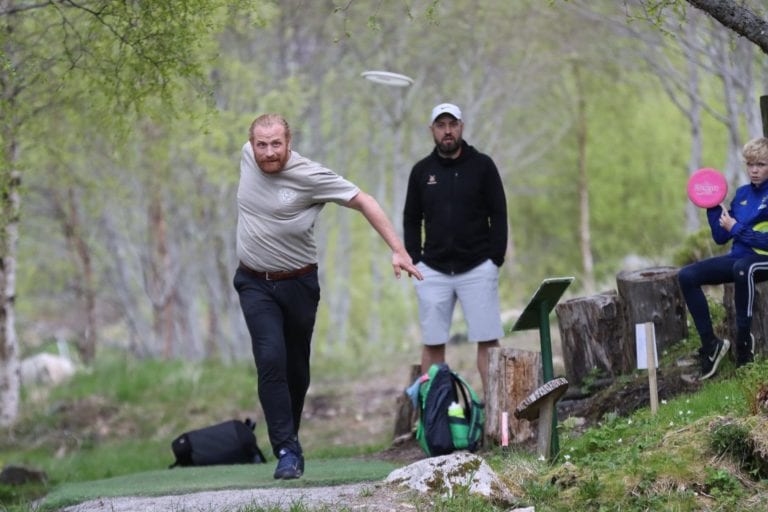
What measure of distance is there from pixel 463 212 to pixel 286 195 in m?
1.92

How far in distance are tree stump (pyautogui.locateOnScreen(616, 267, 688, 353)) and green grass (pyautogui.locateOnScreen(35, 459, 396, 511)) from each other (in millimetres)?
2307

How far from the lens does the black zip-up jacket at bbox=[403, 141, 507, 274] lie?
34.0ft

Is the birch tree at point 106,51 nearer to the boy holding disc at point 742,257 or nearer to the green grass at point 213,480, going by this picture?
the green grass at point 213,480

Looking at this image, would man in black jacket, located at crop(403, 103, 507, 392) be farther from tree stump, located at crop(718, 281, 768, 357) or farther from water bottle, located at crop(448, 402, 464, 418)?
tree stump, located at crop(718, 281, 768, 357)

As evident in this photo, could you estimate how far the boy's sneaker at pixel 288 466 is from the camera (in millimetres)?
8820

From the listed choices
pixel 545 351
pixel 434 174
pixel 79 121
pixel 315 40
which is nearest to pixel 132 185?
pixel 315 40

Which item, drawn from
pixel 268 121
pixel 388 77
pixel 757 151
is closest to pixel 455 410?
pixel 268 121

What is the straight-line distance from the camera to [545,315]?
27.7ft

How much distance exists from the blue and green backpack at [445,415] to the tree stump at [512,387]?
0.38 feet

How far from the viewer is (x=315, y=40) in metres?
26.0

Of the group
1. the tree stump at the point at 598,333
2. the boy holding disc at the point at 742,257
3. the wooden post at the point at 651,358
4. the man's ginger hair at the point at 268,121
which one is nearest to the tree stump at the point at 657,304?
the tree stump at the point at 598,333

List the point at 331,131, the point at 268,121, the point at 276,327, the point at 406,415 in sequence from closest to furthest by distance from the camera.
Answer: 1. the point at 268,121
2. the point at 276,327
3. the point at 406,415
4. the point at 331,131

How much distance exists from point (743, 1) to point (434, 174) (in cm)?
278

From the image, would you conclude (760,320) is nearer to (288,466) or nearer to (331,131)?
(288,466)
